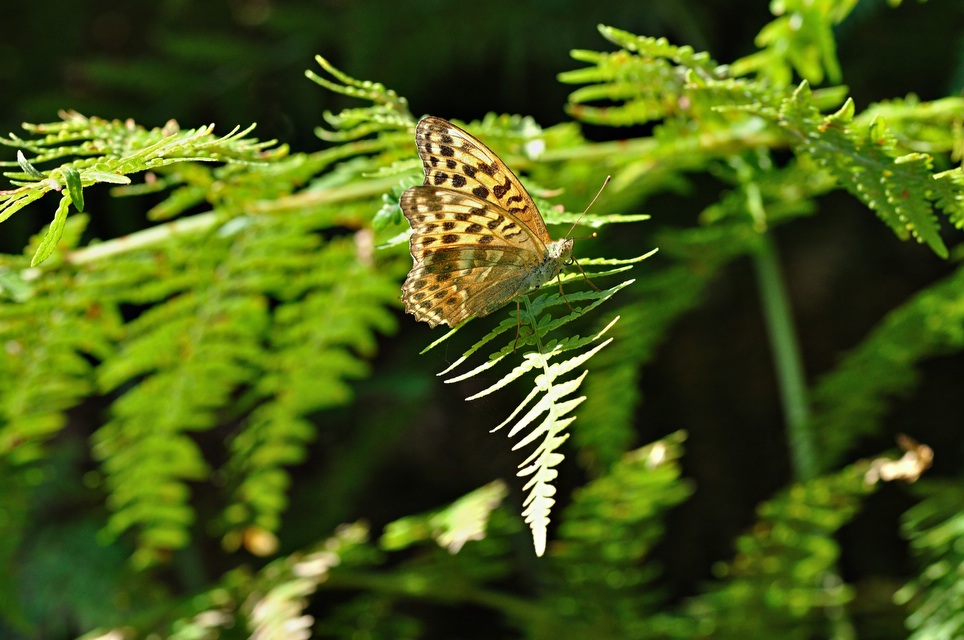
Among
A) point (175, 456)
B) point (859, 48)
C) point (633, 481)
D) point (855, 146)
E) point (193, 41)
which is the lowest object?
point (633, 481)

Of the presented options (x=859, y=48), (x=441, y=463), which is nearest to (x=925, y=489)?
(x=859, y=48)

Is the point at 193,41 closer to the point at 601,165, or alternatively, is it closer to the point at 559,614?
the point at 601,165

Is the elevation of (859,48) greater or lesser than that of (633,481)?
greater

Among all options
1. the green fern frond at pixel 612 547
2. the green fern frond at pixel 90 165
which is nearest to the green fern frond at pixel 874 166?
the green fern frond at pixel 90 165

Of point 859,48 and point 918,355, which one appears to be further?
point 859,48

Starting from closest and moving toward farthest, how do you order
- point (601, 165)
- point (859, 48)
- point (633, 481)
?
point (601, 165), point (633, 481), point (859, 48)

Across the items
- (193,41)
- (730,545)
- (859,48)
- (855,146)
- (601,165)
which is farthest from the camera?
(730,545)

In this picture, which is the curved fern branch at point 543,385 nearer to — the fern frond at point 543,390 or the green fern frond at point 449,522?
the fern frond at point 543,390

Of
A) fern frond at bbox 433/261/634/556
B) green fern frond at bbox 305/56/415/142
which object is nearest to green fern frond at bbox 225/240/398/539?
green fern frond at bbox 305/56/415/142
